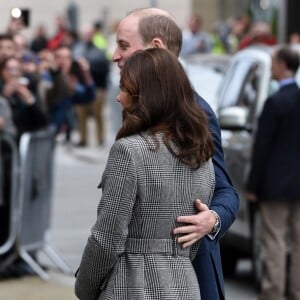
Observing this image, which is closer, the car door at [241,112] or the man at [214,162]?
the man at [214,162]

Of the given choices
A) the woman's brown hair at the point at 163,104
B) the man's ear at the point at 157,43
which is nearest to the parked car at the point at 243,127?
the man's ear at the point at 157,43

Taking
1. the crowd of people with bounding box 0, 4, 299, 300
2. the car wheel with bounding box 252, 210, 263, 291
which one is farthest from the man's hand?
the car wheel with bounding box 252, 210, 263, 291

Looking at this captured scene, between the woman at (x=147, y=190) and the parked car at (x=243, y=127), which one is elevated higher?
the woman at (x=147, y=190)

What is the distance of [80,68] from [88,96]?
0.81 meters

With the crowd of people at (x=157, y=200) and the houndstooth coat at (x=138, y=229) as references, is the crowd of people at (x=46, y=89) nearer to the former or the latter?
the crowd of people at (x=157, y=200)

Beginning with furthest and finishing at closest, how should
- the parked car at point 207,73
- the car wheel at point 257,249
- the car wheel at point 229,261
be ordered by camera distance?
the parked car at point 207,73 < the car wheel at point 229,261 < the car wheel at point 257,249

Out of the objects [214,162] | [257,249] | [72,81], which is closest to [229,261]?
[257,249]

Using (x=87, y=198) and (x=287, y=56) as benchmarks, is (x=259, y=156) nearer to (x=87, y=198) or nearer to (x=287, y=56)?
(x=287, y=56)

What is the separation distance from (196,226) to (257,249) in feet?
18.6

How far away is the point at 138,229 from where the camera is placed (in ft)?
14.1

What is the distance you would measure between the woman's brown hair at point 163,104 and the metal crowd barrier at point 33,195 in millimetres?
5622

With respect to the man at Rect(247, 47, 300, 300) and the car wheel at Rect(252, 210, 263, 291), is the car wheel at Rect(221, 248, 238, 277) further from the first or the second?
the man at Rect(247, 47, 300, 300)

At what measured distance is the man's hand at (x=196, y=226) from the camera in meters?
4.35

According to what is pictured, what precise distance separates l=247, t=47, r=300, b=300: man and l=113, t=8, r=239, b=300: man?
4.19 meters
